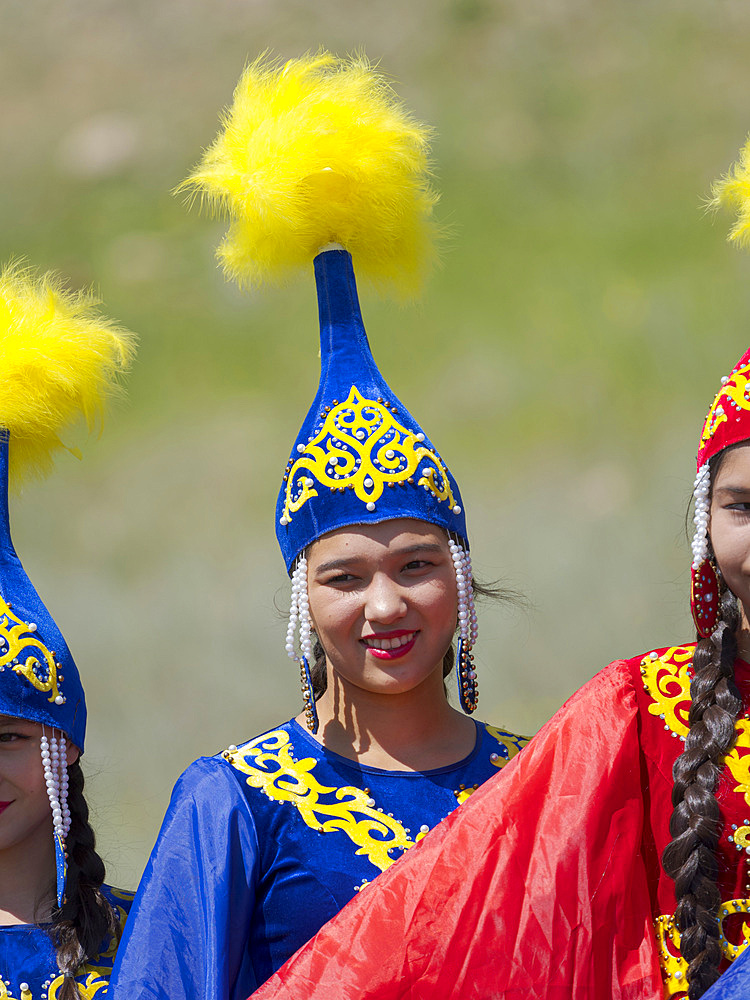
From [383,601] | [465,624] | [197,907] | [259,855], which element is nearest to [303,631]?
[383,601]

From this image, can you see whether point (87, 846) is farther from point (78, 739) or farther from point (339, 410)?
point (339, 410)

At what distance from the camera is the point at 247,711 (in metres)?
6.89

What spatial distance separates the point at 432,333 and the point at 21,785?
19.0ft

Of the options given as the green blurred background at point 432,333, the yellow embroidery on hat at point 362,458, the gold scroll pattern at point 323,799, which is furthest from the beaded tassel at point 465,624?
the green blurred background at point 432,333

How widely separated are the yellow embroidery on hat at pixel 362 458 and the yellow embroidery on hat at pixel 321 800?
0.48 metres

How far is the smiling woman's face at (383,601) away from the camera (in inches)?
96.3

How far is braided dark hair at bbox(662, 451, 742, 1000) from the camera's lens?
1889 mm

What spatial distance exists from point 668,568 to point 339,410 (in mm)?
5040

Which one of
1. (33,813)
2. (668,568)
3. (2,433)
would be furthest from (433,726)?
(668,568)

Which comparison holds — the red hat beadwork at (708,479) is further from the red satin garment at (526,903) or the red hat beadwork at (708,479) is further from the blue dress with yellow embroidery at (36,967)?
the blue dress with yellow embroidery at (36,967)

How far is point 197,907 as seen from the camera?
2232mm

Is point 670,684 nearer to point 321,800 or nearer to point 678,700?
point 678,700

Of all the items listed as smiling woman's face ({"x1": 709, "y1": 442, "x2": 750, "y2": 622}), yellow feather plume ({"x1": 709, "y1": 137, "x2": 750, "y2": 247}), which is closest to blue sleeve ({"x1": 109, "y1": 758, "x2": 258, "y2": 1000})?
smiling woman's face ({"x1": 709, "y1": 442, "x2": 750, "y2": 622})

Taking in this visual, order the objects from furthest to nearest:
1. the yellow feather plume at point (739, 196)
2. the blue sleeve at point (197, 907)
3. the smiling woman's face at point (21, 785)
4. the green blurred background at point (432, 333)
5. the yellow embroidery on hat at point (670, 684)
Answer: the green blurred background at point (432, 333), the smiling woman's face at point (21, 785), the yellow feather plume at point (739, 196), the blue sleeve at point (197, 907), the yellow embroidery on hat at point (670, 684)
